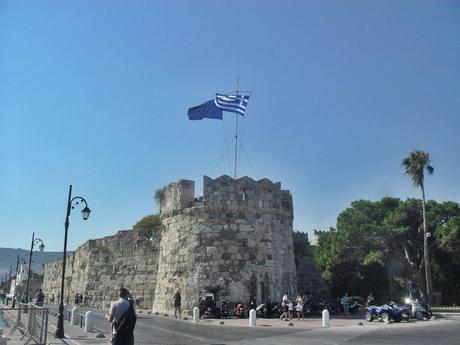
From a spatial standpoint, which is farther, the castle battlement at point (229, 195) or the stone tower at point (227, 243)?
the castle battlement at point (229, 195)

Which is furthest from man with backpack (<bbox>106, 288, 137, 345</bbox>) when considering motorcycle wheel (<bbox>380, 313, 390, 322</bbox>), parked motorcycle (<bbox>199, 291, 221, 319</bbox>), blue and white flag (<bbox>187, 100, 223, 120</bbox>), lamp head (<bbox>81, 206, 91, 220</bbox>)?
blue and white flag (<bbox>187, 100, 223, 120</bbox>)

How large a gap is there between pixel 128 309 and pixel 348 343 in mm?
7431

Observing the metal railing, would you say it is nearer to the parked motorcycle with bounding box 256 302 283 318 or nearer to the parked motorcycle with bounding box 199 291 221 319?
the parked motorcycle with bounding box 199 291 221 319

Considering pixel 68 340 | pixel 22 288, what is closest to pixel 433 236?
pixel 68 340

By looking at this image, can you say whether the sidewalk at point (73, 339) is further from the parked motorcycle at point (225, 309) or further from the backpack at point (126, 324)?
the parked motorcycle at point (225, 309)

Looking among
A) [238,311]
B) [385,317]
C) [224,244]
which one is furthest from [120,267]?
[385,317]

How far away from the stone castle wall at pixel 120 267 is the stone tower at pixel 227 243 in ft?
10.3

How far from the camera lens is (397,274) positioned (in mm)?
42219

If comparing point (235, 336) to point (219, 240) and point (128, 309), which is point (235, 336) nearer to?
point (128, 309)

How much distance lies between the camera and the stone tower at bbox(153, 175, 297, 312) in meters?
24.3

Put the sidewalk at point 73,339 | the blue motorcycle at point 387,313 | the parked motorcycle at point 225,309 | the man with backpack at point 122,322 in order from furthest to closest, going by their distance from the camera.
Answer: the parked motorcycle at point 225,309, the blue motorcycle at point 387,313, the sidewalk at point 73,339, the man with backpack at point 122,322

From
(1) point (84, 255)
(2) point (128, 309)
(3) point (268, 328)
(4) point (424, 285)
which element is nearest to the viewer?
(2) point (128, 309)

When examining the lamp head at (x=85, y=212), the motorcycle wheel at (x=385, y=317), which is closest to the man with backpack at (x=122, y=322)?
the lamp head at (x=85, y=212)

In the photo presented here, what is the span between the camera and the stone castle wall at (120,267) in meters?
30.2
